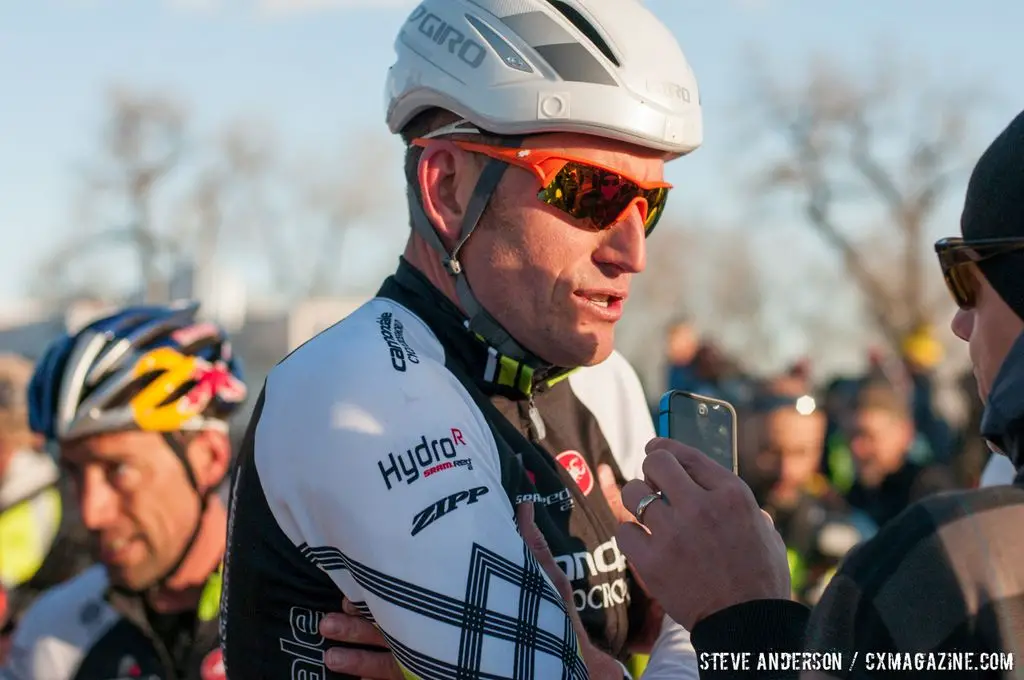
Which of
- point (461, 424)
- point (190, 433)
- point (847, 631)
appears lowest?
point (847, 631)

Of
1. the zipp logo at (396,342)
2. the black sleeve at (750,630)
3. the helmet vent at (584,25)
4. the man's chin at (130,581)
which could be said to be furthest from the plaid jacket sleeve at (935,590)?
the man's chin at (130,581)

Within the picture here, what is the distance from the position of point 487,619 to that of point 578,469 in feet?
2.68

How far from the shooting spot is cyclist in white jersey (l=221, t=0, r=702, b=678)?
2.32 m

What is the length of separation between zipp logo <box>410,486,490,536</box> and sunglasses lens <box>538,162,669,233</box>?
2.67 ft

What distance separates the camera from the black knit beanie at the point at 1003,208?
204cm

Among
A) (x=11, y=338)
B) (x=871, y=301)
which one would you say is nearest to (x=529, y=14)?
(x=11, y=338)

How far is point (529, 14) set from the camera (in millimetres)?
2850

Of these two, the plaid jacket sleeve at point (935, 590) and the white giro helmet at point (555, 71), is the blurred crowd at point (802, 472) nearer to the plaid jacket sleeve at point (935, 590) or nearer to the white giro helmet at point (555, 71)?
the white giro helmet at point (555, 71)

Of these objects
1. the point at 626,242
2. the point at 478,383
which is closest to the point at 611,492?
the point at 478,383

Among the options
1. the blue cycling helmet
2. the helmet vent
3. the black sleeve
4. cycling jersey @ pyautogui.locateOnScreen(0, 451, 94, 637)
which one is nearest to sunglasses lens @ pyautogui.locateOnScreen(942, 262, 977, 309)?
the black sleeve

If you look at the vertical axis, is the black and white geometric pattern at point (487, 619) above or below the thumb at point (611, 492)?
below

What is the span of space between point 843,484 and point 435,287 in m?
7.36

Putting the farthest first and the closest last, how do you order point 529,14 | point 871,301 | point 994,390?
point 871,301, point 529,14, point 994,390

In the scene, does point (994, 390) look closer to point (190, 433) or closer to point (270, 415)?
point (270, 415)
